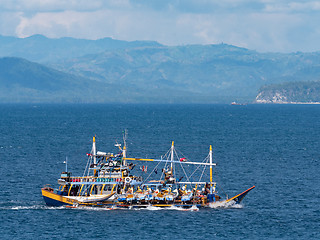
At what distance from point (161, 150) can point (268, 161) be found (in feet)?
104

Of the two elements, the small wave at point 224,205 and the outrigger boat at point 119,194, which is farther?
the small wave at point 224,205

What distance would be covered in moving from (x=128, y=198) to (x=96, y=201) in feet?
15.6

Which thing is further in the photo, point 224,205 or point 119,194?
point 224,205

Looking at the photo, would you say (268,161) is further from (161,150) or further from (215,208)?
(215,208)

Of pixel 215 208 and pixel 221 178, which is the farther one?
pixel 221 178

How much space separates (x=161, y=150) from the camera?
589 feet

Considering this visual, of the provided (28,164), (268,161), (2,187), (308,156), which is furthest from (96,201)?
(308,156)

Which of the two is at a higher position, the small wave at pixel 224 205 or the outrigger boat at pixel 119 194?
the outrigger boat at pixel 119 194

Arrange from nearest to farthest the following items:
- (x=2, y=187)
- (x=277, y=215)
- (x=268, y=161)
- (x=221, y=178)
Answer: (x=277, y=215)
(x=2, y=187)
(x=221, y=178)
(x=268, y=161)

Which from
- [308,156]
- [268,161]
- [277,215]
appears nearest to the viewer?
[277,215]

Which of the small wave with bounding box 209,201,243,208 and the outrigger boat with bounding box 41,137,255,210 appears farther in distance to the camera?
the small wave with bounding box 209,201,243,208

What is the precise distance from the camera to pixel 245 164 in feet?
504

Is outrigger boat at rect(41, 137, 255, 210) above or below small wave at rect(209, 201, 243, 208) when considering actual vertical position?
above

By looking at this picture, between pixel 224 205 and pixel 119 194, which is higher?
pixel 119 194
